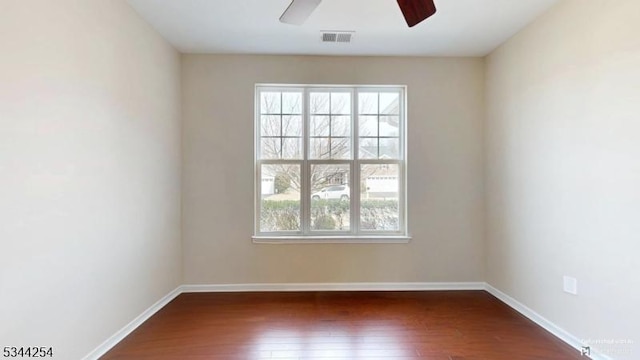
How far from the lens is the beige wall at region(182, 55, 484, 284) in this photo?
12.2 ft

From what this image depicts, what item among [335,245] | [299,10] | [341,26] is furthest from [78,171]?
[335,245]

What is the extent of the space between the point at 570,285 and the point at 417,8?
2306 millimetres

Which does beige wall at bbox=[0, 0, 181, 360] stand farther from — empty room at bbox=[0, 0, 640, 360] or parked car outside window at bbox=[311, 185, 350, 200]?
parked car outside window at bbox=[311, 185, 350, 200]

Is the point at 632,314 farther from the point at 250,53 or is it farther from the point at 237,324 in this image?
the point at 250,53

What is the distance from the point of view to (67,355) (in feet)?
6.73

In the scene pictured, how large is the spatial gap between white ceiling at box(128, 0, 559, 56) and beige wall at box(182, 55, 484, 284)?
0.69 feet

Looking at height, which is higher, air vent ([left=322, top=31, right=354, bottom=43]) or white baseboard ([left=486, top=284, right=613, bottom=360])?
air vent ([left=322, top=31, right=354, bottom=43])

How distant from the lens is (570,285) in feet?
8.34

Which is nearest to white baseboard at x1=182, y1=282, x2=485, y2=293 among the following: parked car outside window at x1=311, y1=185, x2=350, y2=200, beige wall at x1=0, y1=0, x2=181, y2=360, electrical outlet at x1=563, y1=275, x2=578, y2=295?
beige wall at x1=0, y1=0, x2=181, y2=360

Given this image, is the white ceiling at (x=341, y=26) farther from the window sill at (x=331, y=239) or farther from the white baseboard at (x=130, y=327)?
the white baseboard at (x=130, y=327)

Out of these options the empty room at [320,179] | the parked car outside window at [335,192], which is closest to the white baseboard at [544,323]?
the empty room at [320,179]

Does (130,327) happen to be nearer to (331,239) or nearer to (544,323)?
(331,239)

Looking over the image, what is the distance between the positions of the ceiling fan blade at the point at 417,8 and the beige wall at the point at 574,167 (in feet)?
4.33

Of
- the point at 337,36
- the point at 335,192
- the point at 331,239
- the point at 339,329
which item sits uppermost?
the point at 337,36
